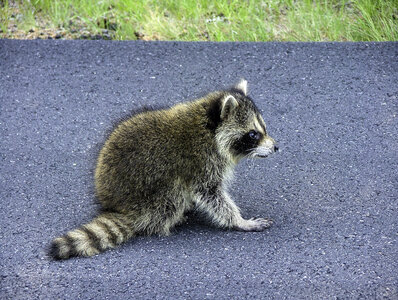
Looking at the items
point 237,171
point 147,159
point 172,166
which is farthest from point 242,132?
point 237,171

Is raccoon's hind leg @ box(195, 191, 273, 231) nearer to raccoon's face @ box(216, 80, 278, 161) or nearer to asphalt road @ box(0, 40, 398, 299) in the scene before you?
asphalt road @ box(0, 40, 398, 299)

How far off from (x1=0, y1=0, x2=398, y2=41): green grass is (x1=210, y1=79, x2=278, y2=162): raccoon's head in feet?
10.1

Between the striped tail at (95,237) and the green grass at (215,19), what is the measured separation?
3.66m

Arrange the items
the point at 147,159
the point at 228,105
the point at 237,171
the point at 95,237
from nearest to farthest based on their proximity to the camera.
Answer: the point at 95,237
the point at 147,159
the point at 228,105
the point at 237,171

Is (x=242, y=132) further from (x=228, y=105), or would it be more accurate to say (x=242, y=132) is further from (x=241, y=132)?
(x=228, y=105)

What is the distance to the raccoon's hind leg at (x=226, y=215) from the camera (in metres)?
4.35

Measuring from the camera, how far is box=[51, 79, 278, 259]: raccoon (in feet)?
13.8

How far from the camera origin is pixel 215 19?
300 inches

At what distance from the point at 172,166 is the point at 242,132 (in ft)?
1.87

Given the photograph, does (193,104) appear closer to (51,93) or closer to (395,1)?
(51,93)

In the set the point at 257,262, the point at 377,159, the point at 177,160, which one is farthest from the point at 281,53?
the point at 257,262

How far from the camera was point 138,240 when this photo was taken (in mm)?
4277

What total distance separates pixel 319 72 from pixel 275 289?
3322 millimetres

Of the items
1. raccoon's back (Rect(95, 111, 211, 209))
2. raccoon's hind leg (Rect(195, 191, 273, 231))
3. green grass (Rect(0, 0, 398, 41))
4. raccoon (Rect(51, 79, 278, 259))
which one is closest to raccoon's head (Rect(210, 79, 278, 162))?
raccoon (Rect(51, 79, 278, 259))
